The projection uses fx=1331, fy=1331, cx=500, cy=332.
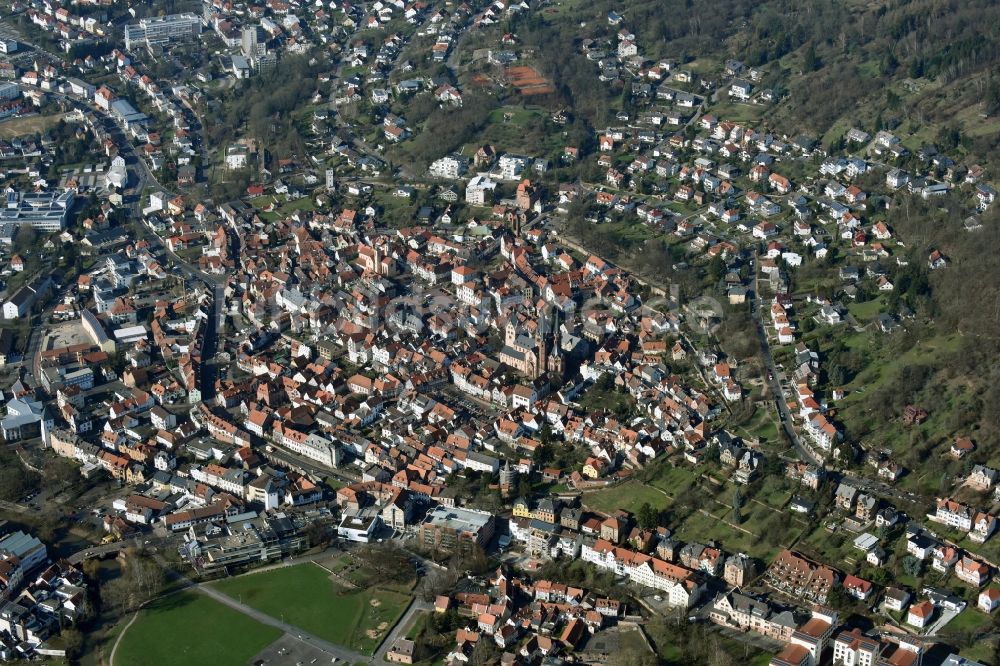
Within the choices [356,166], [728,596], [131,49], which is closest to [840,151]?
[356,166]

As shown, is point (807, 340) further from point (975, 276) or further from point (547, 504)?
point (547, 504)

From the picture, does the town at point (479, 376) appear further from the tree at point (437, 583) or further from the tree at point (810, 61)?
the tree at point (810, 61)

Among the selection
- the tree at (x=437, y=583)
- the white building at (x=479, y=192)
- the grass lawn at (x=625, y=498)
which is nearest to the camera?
the tree at (x=437, y=583)

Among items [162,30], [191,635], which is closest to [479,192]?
[191,635]

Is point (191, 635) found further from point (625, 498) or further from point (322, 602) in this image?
point (625, 498)

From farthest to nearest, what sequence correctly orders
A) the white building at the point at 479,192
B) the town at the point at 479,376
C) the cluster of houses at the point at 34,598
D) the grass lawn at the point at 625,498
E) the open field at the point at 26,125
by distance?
the open field at the point at 26,125 < the white building at the point at 479,192 < the grass lawn at the point at 625,498 < the town at the point at 479,376 < the cluster of houses at the point at 34,598

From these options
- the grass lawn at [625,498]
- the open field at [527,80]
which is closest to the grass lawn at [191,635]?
the grass lawn at [625,498]

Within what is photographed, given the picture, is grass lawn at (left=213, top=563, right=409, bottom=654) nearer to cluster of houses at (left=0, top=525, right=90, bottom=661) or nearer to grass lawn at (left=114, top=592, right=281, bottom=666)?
grass lawn at (left=114, top=592, right=281, bottom=666)
